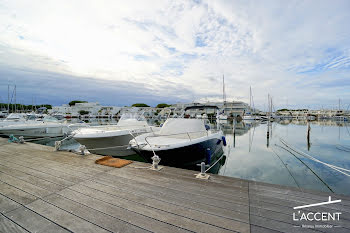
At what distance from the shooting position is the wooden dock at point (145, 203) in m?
2.42

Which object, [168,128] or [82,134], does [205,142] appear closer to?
[168,128]

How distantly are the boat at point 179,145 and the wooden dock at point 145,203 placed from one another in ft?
5.63

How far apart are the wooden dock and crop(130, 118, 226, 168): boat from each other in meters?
1.72

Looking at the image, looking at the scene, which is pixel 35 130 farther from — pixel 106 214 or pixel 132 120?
pixel 106 214

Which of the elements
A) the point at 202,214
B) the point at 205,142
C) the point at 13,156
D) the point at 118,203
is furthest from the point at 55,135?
the point at 202,214

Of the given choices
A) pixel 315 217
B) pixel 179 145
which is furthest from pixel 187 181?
pixel 179 145

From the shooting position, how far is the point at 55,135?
59.0ft

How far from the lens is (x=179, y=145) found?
263 inches

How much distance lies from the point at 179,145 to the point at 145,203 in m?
3.74

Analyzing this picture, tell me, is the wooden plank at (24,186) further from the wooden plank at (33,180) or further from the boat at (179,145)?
the boat at (179,145)

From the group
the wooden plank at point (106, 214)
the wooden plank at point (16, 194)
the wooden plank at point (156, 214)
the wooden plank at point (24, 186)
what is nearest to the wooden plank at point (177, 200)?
the wooden plank at point (156, 214)

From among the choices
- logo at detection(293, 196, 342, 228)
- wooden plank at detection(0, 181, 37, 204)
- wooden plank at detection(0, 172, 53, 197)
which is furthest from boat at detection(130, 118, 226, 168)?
logo at detection(293, 196, 342, 228)

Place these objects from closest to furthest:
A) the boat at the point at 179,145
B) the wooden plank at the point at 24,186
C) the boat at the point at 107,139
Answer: the wooden plank at the point at 24,186 → the boat at the point at 179,145 → the boat at the point at 107,139

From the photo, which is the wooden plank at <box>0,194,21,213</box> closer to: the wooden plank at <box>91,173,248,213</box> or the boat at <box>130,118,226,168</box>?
the wooden plank at <box>91,173,248,213</box>
